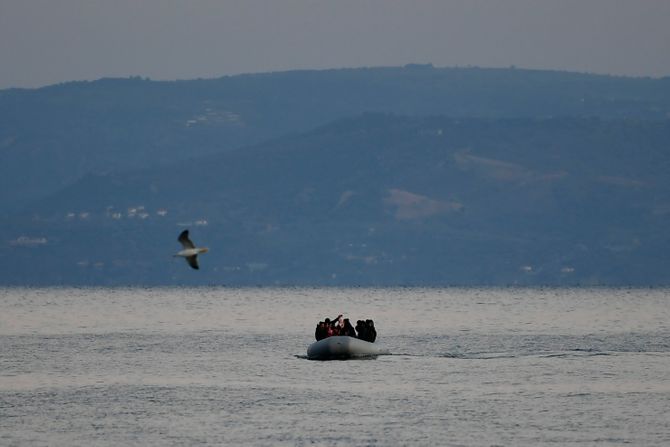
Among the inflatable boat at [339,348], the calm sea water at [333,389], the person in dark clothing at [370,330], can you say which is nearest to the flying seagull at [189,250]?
the calm sea water at [333,389]

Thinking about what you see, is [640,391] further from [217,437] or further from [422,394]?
[217,437]

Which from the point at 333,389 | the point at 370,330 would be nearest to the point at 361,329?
the point at 370,330

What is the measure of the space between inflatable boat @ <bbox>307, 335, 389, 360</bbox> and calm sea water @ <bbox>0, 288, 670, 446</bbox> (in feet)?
2.39

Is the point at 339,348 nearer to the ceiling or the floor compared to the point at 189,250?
nearer to the floor

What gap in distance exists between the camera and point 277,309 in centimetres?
18962

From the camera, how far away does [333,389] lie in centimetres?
6925

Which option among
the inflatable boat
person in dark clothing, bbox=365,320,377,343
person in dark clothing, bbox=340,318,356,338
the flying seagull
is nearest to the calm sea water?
the inflatable boat

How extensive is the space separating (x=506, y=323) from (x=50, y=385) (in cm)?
7461

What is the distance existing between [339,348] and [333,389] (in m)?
11.9

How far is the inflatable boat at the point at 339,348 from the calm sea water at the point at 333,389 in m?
0.73

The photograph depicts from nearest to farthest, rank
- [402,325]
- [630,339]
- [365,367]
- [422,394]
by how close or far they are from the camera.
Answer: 1. [422,394]
2. [365,367]
3. [630,339]
4. [402,325]

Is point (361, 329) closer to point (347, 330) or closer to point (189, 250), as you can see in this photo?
point (347, 330)

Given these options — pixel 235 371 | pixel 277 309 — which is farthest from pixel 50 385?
pixel 277 309

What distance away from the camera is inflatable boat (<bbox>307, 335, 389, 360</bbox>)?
80812mm
